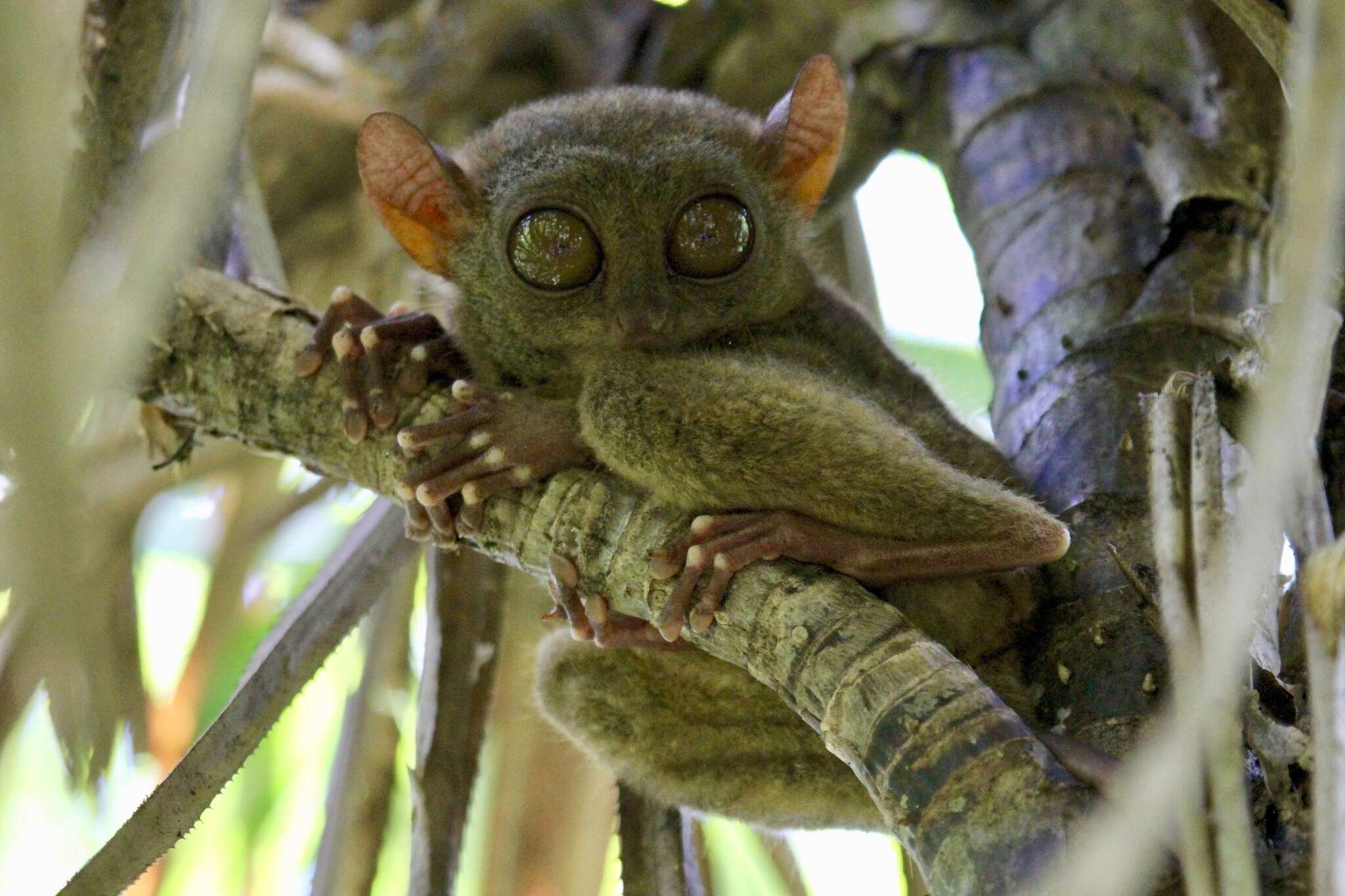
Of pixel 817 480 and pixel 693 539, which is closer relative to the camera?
pixel 693 539

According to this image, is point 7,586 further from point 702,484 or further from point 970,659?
point 970,659

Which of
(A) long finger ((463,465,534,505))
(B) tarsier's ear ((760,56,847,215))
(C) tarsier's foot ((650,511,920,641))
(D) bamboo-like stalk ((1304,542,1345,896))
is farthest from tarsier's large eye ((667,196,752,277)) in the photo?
(D) bamboo-like stalk ((1304,542,1345,896))

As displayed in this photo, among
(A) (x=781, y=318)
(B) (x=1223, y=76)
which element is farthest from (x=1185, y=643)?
(B) (x=1223, y=76)

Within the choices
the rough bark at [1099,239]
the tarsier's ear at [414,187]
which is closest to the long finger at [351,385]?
the tarsier's ear at [414,187]

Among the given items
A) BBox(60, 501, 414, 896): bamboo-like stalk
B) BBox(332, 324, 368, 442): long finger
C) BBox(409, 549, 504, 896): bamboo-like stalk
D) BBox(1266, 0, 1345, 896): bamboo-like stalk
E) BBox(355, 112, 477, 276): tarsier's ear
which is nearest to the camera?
BBox(1266, 0, 1345, 896): bamboo-like stalk

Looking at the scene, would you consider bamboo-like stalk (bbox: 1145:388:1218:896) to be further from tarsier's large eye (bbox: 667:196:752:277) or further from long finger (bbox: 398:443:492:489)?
tarsier's large eye (bbox: 667:196:752:277)

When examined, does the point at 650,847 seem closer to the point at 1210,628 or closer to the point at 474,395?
the point at 474,395

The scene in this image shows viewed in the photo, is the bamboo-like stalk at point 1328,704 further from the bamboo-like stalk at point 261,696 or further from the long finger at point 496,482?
the bamboo-like stalk at point 261,696

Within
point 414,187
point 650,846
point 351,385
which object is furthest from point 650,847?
point 414,187
